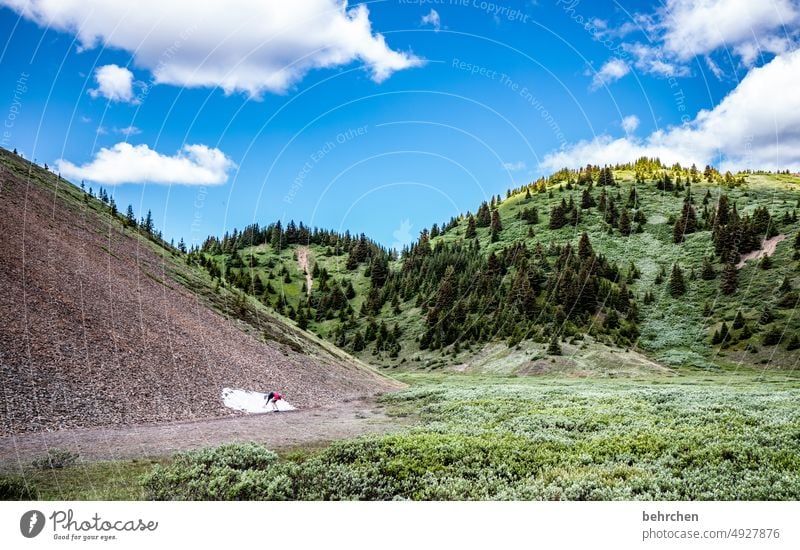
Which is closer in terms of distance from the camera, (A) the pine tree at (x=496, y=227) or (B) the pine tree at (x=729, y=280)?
(B) the pine tree at (x=729, y=280)

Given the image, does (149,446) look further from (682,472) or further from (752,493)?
(752,493)

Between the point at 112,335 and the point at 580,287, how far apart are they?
3410 inches

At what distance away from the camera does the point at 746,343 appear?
70938 millimetres

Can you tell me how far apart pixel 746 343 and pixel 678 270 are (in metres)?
28.4

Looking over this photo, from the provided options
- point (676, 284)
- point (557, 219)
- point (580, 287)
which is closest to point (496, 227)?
point (557, 219)

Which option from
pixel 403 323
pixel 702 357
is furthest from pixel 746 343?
pixel 403 323

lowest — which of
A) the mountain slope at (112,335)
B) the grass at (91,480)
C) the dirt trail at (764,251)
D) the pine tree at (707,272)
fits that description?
the grass at (91,480)

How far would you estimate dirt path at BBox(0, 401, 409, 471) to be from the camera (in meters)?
12.9

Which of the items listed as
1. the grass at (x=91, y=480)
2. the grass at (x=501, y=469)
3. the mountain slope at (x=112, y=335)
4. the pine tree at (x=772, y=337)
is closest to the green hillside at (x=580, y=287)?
the pine tree at (x=772, y=337)

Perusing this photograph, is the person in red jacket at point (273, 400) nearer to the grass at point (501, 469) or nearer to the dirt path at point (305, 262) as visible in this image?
the grass at point (501, 469)

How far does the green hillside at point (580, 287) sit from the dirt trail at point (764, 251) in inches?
32.8

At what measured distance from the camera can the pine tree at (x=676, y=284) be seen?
309ft

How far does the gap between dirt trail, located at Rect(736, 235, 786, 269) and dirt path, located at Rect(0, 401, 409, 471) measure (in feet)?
344

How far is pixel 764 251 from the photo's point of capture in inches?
3777
